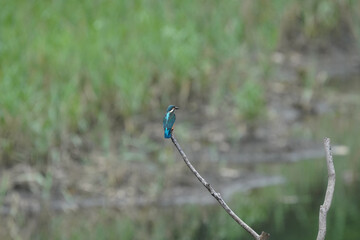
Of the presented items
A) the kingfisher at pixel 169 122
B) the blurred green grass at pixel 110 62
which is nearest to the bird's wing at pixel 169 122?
the kingfisher at pixel 169 122

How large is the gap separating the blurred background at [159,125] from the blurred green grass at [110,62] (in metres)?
0.01

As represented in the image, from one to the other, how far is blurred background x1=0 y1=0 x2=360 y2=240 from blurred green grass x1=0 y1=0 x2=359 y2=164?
11 millimetres

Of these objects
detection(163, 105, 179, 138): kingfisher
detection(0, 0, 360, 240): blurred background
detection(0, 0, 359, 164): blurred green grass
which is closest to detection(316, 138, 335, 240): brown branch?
detection(163, 105, 179, 138): kingfisher

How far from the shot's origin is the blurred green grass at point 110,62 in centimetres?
615

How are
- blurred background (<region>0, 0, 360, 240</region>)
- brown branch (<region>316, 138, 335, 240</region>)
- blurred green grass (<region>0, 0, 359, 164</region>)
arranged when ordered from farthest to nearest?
1. blurred green grass (<region>0, 0, 359, 164</region>)
2. blurred background (<region>0, 0, 360, 240</region>)
3. brown branch (<region>316, 138, 335, 240</region>)

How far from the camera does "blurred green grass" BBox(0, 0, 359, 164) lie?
6.15 meters

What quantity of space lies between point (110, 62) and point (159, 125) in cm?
61

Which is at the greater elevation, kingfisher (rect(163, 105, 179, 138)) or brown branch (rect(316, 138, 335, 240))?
kingfisher (rect(163, 105, 179, 138))

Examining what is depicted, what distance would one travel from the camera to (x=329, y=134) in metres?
7.57

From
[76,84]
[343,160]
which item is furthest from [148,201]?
[343,160]

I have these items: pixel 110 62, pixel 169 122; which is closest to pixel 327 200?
pixel 169 122

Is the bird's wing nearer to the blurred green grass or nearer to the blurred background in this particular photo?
the blurred background

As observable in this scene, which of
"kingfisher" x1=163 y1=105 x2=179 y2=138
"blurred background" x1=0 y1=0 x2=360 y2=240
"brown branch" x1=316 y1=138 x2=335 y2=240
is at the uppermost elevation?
"blurred background" x1=0 y1=0 x2=360 y2=240

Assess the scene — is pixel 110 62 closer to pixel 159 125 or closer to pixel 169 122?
pixel 159 125
